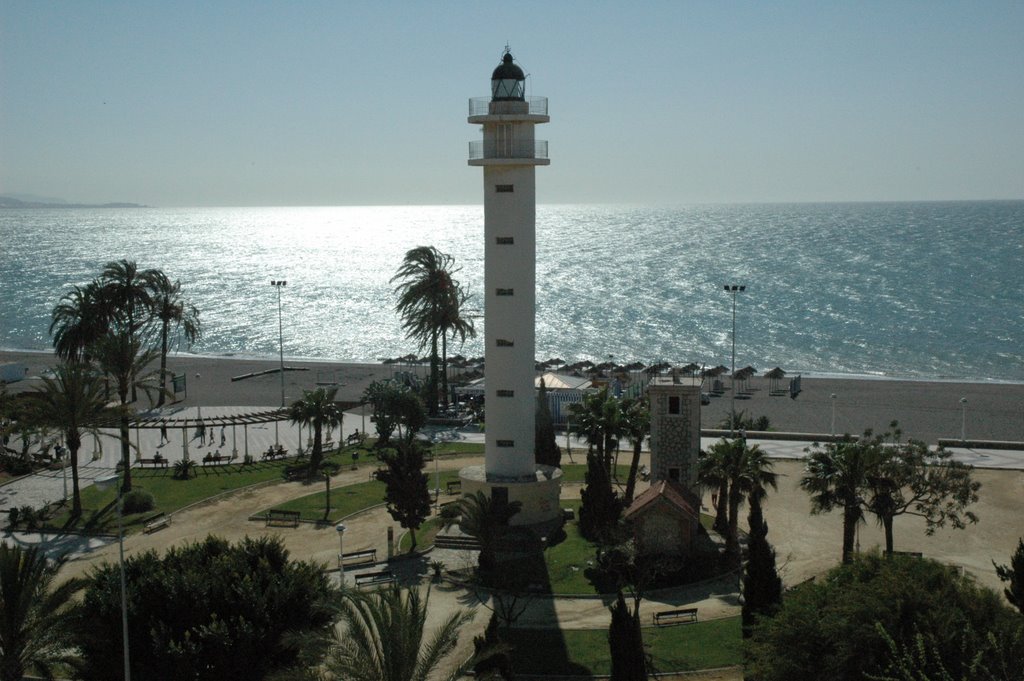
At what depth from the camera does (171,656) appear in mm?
21219

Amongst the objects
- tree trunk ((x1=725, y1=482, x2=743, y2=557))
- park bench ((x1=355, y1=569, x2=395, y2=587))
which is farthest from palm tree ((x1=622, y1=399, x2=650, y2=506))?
park bench ((x1=355, y1=569, x2=395, y2=587))

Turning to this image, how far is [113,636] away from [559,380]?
37.4 metres

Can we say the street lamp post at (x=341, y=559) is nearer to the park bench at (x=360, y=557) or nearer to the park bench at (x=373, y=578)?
the park bench at (x=360, y=557)

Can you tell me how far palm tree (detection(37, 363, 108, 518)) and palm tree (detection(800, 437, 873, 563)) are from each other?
83.1 ft

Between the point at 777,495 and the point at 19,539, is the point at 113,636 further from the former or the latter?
the point at 777,495

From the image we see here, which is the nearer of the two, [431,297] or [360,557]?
[360,557]

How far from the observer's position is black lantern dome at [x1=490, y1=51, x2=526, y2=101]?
115ft

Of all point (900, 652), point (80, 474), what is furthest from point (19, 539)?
point (900, 652)

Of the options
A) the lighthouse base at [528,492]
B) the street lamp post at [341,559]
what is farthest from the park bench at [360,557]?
the lighthouse base at [528,492]

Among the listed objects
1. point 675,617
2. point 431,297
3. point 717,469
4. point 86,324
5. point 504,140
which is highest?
point 504,140

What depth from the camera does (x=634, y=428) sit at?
122 ft

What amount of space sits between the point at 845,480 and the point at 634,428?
8.86 m

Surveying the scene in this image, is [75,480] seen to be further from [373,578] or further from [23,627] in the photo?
[23,627]

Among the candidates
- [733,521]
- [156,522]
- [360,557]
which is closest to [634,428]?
[733,521]
